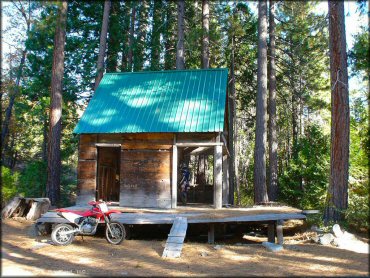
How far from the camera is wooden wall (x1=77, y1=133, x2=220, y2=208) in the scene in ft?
42.0

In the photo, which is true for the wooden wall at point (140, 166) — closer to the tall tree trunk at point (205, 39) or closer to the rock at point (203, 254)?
the rock at point (203, 254)

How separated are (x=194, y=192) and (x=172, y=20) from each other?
41.8 ft

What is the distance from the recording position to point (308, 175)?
21016 millimetres

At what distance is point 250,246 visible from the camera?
10.3 metres

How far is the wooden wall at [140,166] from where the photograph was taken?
12.8 m

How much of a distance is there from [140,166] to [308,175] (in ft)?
40.0

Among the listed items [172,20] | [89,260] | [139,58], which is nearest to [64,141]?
[139,58]

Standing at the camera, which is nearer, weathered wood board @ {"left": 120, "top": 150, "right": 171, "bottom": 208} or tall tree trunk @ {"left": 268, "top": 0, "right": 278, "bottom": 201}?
weathered wood board @ {"left": 120, "top": 150, "right": 171, "bottom": 208}

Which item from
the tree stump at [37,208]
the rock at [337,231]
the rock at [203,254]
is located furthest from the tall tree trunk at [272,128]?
the tree stump at [37,208]

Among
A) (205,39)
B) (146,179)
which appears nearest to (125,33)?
(205,39)

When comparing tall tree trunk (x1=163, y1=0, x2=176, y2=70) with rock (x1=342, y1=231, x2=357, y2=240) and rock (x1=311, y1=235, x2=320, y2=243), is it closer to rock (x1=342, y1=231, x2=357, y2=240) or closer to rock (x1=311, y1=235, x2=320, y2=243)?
rock (x1=311, y1=235, x2=320, y2=243)

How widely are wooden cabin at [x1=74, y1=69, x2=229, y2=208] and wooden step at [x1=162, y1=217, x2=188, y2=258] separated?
2802mm

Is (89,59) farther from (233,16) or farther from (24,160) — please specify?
(24,160)

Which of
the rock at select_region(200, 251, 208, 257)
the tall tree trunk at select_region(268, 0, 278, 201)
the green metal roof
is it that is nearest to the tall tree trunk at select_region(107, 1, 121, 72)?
the green metal roof
